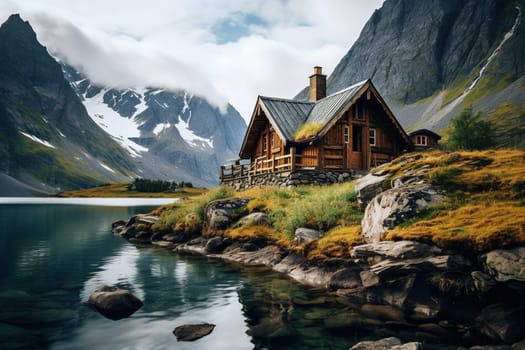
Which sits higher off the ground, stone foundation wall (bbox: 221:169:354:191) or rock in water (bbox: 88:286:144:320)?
stone foundation wall (bbox: 221:169:354:191)

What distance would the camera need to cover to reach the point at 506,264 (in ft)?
32.5

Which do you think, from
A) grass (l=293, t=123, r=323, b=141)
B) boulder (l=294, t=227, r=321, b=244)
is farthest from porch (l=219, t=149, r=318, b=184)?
boulder (l=294, t=227, r=321, b=244)

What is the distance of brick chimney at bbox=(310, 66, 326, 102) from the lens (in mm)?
37875

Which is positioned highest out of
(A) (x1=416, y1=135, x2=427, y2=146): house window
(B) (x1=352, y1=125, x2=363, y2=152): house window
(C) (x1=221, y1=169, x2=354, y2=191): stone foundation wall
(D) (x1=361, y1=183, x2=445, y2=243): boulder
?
(A) (x1=416, y1=135, x2=427, y2=146): house window

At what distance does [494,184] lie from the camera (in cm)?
1368

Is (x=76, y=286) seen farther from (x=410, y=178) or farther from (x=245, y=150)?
(x=245, y=150)

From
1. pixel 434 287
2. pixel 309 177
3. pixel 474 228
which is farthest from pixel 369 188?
pixel 309 177

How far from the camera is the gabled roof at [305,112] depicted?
29.8 metres

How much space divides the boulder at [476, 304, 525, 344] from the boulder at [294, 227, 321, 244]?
850 centimetres

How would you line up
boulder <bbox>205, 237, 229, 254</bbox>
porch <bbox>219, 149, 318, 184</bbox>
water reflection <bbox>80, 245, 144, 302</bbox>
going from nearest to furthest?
water reflection <bbox>80, 245, 144, 302</bbox> → boulder <bbox>205, 237, 229, 254</bbox> → porch <bbox>219, 149, 318, 184</bbox>

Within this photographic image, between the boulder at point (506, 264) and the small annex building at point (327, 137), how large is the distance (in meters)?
18.8

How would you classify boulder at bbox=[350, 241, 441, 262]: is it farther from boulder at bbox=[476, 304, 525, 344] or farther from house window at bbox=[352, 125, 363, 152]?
house window at bbox=[352, 125, 363, 152]

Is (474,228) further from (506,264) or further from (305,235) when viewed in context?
(305,235)

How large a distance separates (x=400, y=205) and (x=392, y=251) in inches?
84.3
